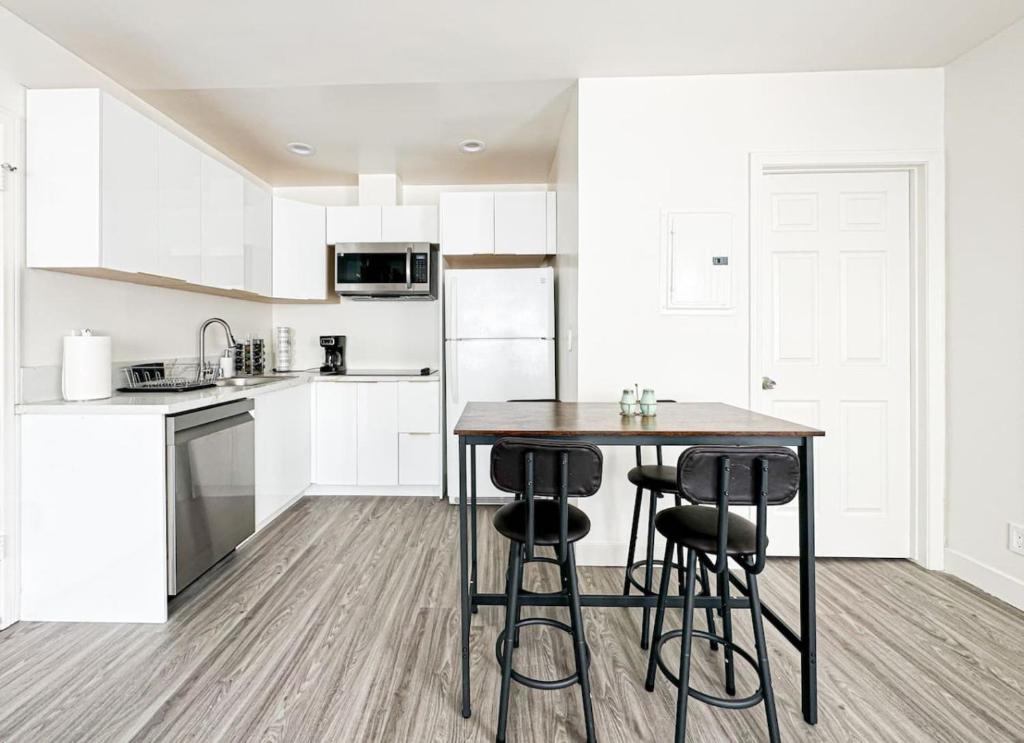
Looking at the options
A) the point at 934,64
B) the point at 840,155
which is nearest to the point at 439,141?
the point at 840,155

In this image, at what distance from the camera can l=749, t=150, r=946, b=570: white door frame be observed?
8.67 ft

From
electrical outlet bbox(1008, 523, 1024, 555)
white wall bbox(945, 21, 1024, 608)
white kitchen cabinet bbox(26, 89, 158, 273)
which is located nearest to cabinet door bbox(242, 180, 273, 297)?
white kitchen cabinet bbox(26, 89, 158, 273)

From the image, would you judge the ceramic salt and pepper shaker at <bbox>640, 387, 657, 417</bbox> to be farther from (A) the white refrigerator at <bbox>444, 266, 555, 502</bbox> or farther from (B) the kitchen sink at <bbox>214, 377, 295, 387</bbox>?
(B) the kitchen sink at <bbox>214, 377, 295, 387</bbox>

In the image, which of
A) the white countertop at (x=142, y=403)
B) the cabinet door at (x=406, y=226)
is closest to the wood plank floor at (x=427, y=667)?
the white countertop at (x=142, y=403)

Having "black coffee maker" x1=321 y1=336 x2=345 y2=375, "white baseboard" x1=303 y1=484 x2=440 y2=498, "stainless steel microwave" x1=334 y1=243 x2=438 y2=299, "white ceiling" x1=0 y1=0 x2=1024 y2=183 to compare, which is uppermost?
"white ceiling" x1=0 y1=0 x2=1024 y2=183

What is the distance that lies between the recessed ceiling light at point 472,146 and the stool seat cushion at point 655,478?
259 centimetres

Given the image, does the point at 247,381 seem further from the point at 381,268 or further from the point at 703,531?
the point at 703,531

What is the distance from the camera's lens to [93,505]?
211 centimetres

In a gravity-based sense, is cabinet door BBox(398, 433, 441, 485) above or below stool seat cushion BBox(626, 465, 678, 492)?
below

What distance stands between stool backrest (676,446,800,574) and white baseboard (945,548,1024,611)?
1.81m

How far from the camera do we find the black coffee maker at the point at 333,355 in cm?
411

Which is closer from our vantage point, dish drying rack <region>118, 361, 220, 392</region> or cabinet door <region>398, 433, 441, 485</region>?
dish drying rack <region>118, 361, 220, 392</region>

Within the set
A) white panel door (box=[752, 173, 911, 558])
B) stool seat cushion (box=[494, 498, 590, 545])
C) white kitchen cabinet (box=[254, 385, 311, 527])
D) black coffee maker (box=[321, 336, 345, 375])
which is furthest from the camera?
black coffee maker (box=[321, 336, 345, 375])

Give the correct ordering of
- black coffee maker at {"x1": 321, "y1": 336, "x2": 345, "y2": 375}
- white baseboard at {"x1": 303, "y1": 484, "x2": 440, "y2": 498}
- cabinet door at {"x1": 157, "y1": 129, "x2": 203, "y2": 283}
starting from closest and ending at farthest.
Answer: cabinet door at {"x1": 157, "y1": 129, "x2": 203, "y2": 283}, white baseboard at {"x1": 303, "y1": 484, "x2": 440, "y2": 498}, black coffee maker at {"x1": 321, "y1": 336, "x2": 345, "y2": 375}
